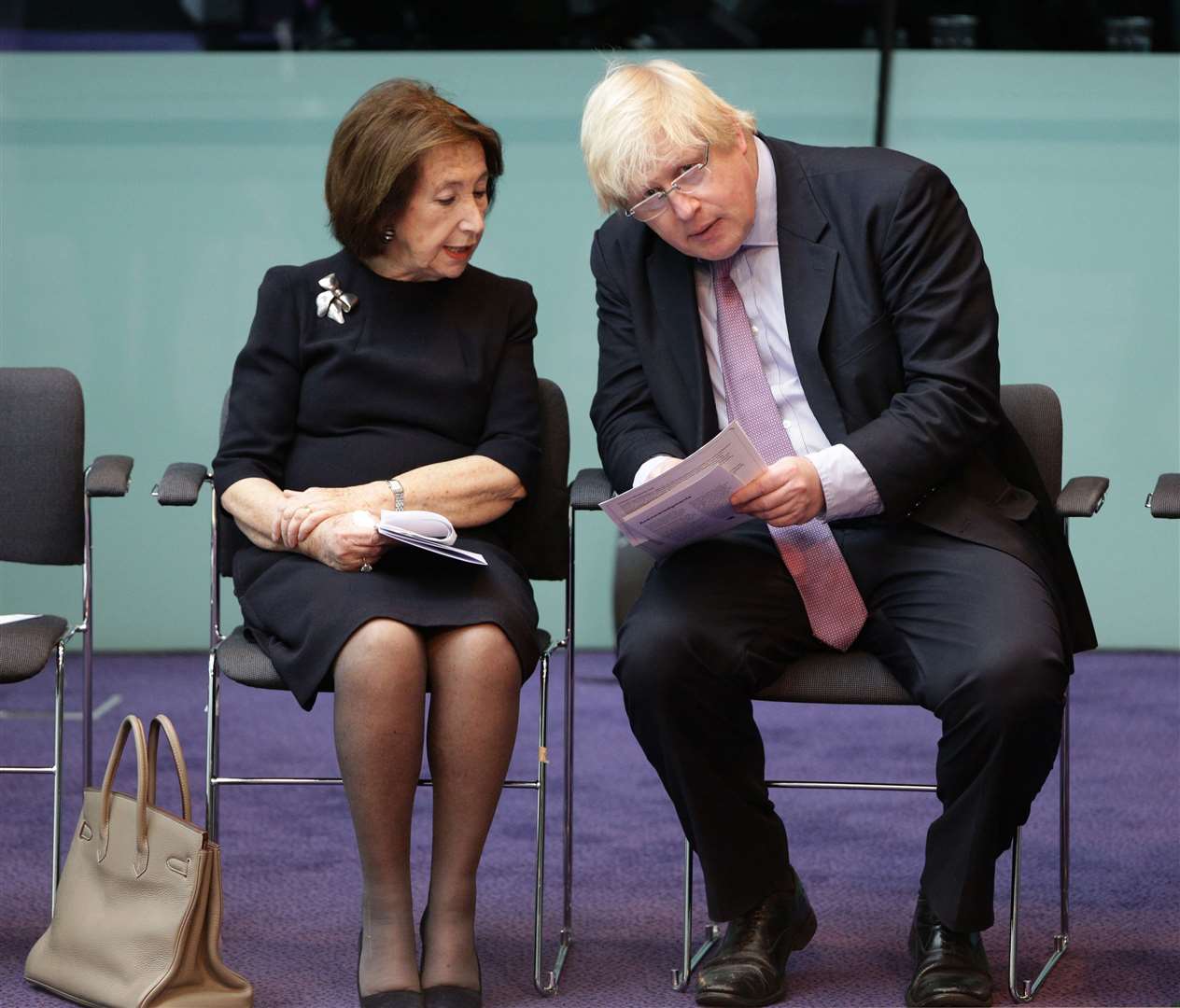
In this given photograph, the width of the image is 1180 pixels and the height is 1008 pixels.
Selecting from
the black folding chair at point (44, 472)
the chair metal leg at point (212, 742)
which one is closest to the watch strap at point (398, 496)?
the chair metal leg at point (212, 742)

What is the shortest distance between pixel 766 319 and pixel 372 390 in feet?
2.09

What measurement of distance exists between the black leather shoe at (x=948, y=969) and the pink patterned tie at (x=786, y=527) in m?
0.42

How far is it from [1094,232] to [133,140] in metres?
2.98

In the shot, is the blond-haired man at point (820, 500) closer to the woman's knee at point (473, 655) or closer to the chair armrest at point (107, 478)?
the woman's knee at point (473, 655)

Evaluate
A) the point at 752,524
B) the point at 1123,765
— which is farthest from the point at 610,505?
the point at 1123,765

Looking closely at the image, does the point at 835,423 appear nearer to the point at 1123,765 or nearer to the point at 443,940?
the point at 443,940

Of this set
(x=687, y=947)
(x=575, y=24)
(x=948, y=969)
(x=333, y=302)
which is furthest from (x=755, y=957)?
(x=575, y=24)

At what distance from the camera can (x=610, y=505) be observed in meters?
2.26

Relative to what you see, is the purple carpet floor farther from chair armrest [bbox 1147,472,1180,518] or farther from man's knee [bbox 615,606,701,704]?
chair armrest [bbox 1147,472,1180,518]

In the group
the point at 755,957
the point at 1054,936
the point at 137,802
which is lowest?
the point at 1054,936

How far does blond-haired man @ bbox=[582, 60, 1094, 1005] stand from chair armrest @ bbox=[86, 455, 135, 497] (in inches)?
30.6

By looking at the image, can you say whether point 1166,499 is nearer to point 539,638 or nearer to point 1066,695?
point 1066,695

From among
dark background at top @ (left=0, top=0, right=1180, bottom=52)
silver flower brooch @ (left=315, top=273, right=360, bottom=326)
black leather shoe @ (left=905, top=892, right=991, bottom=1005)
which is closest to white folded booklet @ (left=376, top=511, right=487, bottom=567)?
silver flower brooch @ (left=315, top=273, right=360, bottom=326)

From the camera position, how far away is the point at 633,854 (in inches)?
123
